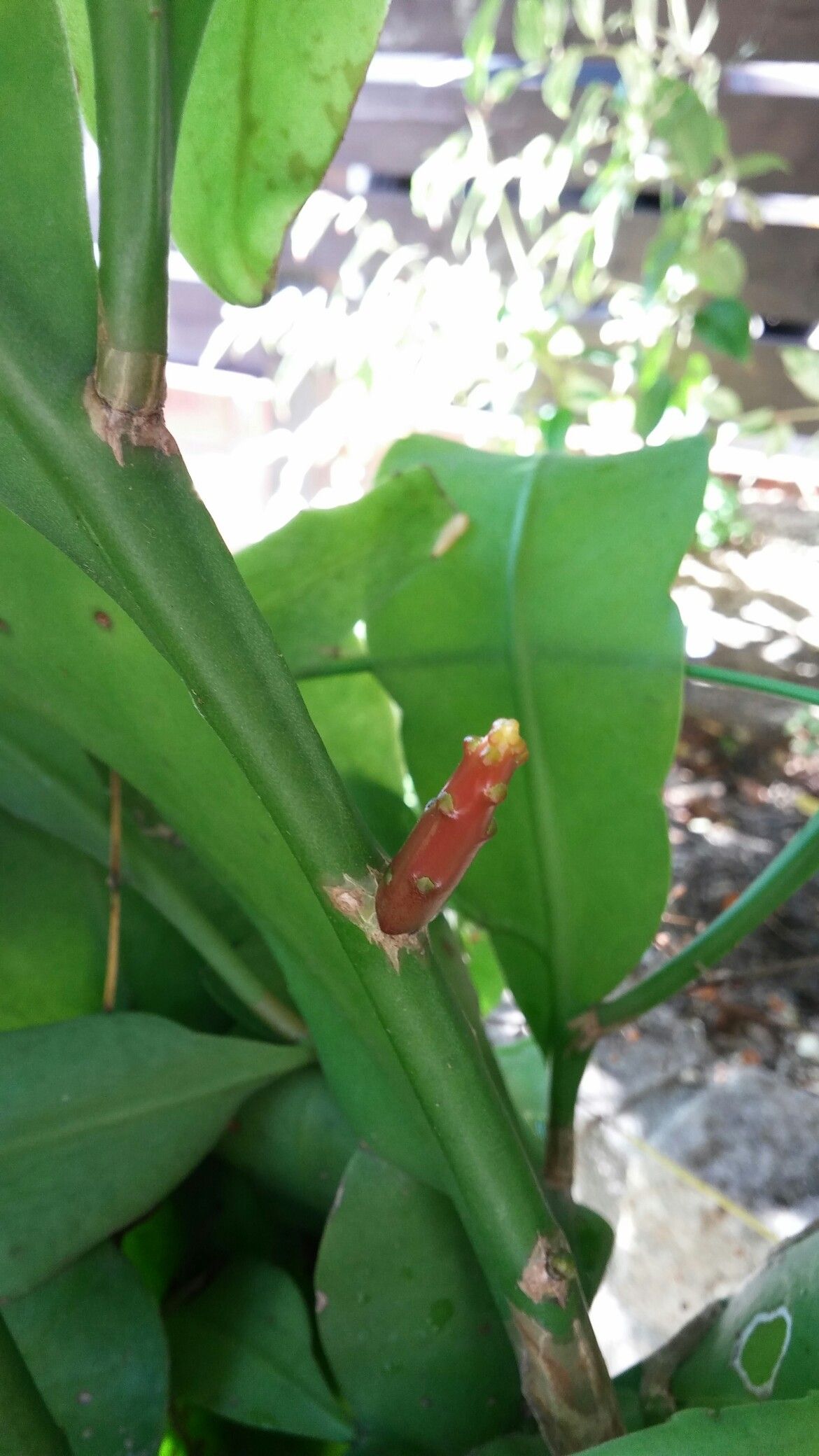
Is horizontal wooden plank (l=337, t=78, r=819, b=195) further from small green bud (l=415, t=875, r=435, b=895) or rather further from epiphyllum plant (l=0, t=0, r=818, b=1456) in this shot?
small green bud (l=415, t=875, r=435, b=895)

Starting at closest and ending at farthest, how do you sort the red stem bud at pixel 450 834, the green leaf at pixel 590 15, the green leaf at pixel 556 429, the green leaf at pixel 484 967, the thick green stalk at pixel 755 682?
the red stem bud at pixel 450 834, the thick green stalk at pixel 755 682, the green leaf at pixel 484 967, the green leaf at pixel 556 429, the green leaf at pixel 590 15

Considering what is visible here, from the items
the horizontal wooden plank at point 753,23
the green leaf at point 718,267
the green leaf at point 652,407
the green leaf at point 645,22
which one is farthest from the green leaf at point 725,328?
the horizontal wooden plank at point 753,23

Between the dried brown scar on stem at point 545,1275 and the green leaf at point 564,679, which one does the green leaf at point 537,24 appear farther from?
the dried brown scar on stem at point 545,1275

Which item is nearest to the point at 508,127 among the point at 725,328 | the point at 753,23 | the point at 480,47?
the point at 753,23

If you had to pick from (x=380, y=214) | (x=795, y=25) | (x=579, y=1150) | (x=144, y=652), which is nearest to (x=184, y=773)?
(x=144, y=652)

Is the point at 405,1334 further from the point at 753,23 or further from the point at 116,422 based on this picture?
the point at 753,23

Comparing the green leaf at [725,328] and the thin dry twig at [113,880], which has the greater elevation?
the thin dry twig at [113,880]

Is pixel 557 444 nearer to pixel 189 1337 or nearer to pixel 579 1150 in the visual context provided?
pixel 579 1150

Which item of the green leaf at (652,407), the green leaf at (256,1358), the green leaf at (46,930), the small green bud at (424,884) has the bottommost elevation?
the green leaf at (652,407)
